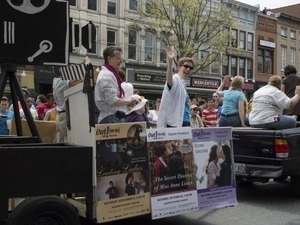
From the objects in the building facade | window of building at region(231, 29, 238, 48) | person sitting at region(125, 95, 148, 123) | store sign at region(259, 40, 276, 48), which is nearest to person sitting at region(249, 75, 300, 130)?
person sitting at region(125, 95, 148, 123)

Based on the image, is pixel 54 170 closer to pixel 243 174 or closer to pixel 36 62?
pixel 36 62

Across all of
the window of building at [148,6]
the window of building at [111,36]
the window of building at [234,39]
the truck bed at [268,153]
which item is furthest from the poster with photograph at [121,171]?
the window of building at [111,36]

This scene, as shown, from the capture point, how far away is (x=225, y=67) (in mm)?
39688

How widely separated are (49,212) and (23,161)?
51 cm

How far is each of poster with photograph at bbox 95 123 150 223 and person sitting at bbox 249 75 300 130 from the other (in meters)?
3.17

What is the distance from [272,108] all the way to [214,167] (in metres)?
2.38

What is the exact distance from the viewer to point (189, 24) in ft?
93.3

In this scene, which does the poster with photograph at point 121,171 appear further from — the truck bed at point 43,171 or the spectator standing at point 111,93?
the spectator standing at point 111,93

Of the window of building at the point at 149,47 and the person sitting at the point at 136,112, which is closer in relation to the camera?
the person sitting at the point at 136,112

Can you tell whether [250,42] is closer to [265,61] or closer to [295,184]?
[265,61]

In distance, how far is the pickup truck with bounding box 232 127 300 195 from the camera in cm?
628

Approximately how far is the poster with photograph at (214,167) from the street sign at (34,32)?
1721 millimetres

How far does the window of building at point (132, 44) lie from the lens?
32.2 meters

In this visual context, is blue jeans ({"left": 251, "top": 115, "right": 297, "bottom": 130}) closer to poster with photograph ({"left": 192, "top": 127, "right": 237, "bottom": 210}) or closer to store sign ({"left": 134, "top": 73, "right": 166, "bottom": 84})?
Answer: poster with photograph ({"left": 192, "top": 127, "right": 237, "bottom": 210})
